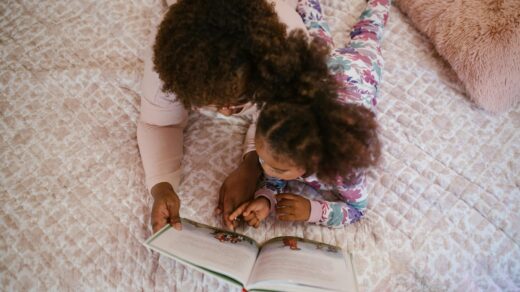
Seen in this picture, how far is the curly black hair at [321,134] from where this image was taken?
606 millimetres

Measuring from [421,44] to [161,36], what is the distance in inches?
30.3

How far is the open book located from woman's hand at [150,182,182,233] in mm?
21

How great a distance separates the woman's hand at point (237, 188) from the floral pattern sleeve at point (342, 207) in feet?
0.45

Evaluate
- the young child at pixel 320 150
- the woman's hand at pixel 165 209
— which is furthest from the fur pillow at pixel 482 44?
the woman's hand at pixel 165 209

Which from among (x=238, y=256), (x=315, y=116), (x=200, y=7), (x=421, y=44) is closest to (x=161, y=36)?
(x=200, y=7)

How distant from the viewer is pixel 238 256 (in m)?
0.74

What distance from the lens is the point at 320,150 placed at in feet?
2.04

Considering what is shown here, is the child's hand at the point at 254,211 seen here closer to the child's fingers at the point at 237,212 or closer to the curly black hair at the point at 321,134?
the child's fingers at the point at 237,212

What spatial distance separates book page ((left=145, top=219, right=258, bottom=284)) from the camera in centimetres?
68

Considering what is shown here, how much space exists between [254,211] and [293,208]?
80mm

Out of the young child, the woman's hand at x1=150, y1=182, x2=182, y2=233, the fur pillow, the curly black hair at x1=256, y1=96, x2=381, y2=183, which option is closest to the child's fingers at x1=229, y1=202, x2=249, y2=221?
the young child

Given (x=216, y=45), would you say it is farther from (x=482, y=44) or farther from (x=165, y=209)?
(x=482, y=44)

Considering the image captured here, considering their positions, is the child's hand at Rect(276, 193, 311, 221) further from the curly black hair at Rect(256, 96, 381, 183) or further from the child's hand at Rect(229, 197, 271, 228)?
the curly black hair at Rect(256, 96, 381, 183)

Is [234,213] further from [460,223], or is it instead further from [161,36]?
[460,223]
